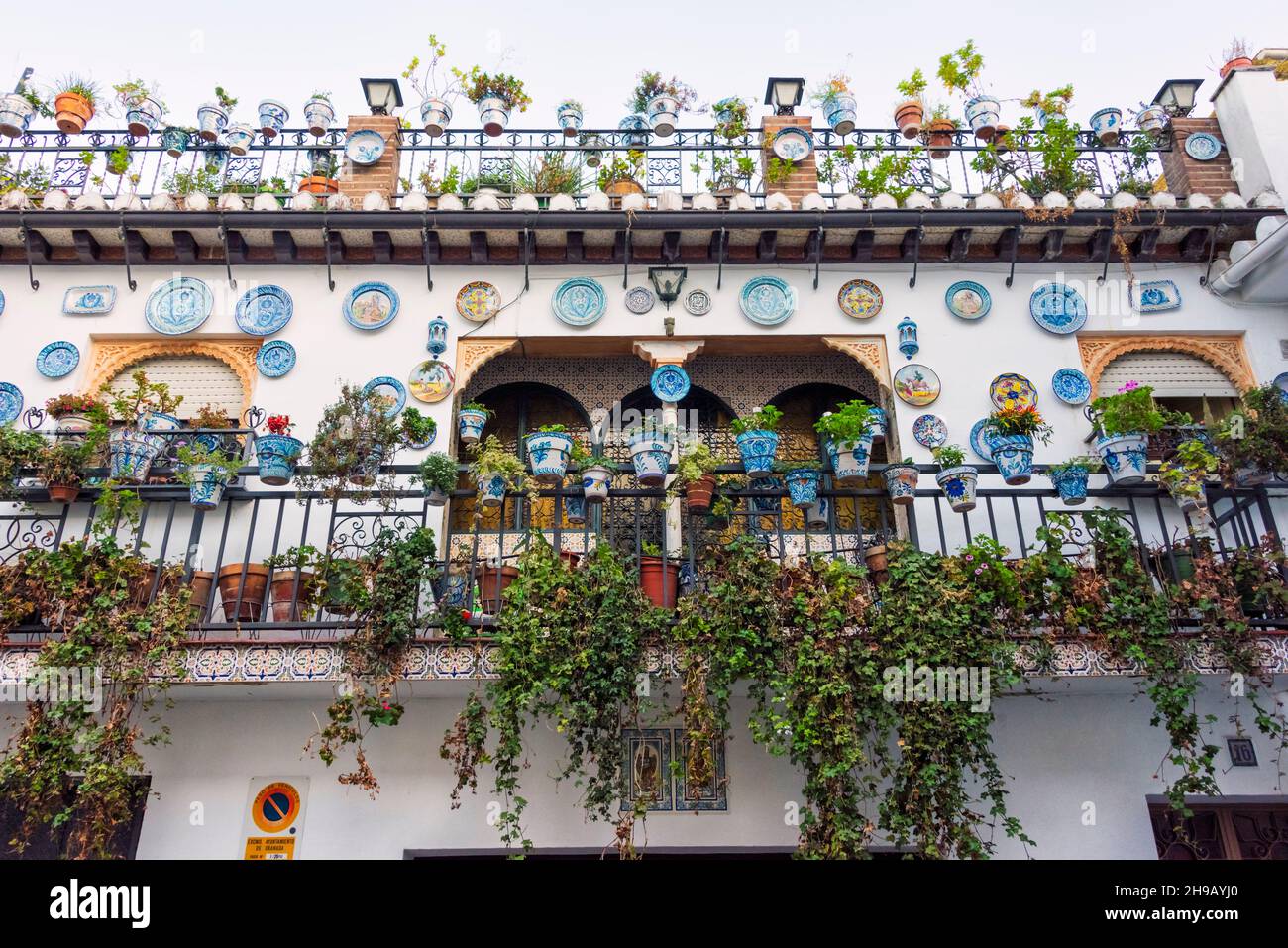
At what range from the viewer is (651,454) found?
6906 mm

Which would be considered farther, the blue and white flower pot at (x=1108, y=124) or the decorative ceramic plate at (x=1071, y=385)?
the blue and white flower pot at (x=1108, y=124)

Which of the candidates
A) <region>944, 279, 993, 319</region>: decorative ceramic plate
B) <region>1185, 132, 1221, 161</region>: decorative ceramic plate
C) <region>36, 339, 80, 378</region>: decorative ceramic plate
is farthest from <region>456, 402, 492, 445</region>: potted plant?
<region>1185, 132, 1221, 161</region>: decorative ceramic plate

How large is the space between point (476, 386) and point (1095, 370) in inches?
234

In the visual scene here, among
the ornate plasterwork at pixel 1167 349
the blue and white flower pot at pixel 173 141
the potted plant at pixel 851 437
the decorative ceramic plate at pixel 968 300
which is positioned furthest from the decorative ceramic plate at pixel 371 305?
the ornate plasterwork at pixel 1167 349

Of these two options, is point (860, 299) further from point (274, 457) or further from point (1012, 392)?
point (274, 457)

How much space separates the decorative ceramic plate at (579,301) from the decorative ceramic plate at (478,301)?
547 millimetres

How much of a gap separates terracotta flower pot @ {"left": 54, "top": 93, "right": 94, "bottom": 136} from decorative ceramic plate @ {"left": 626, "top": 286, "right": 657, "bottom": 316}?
5.95 metres

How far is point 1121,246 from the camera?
8.52 m

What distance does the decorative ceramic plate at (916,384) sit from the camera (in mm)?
8336

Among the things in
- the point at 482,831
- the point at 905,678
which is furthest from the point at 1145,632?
the point at 482,831

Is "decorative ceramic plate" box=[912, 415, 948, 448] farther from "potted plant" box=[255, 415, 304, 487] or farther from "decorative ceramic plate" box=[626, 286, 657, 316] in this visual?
"potted plant" box=[255, 415, 304, 487]

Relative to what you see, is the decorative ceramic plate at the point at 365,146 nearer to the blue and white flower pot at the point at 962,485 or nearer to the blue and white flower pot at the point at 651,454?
the blue and white flower pot at the point at 651,454

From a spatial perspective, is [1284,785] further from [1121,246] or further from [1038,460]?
[1121,246]

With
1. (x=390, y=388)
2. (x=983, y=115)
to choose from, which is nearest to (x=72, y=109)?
(x=390, y=388)
